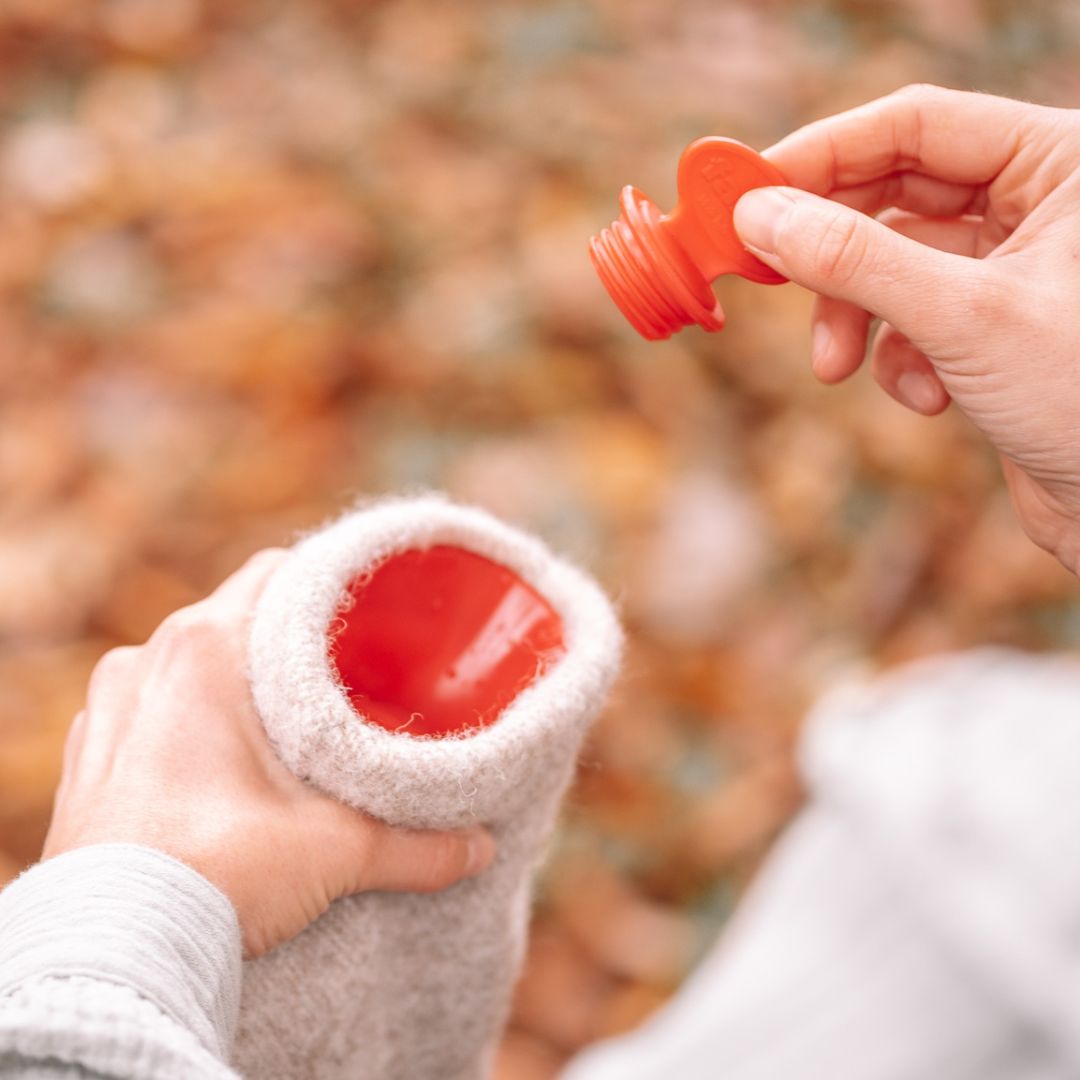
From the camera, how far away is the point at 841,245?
1.68 ft

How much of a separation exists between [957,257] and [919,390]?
0.57 feet

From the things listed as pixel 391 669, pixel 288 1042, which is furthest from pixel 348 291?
pixel 288 1042

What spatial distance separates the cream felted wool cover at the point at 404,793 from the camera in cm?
46

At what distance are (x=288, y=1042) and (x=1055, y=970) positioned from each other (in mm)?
489

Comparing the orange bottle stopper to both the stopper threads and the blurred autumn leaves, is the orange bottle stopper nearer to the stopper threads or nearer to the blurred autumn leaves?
the stopper threads

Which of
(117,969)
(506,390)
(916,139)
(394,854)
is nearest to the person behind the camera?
(117,969)

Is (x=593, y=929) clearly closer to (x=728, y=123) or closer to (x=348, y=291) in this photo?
(x=348, y=291)

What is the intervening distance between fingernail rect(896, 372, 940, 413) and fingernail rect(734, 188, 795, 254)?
Result: 20cm

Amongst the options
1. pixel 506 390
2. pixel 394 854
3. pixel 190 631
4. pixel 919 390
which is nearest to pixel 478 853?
pixel 394 854

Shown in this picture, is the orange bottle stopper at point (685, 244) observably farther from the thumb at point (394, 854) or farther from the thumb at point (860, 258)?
the thumb at point (394, 854)

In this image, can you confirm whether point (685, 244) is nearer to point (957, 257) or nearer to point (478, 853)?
point (957, 257)

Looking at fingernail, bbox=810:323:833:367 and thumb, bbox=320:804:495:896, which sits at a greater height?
fingernail, bbox=810:323:833:367

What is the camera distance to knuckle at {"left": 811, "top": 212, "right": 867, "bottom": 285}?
51cm

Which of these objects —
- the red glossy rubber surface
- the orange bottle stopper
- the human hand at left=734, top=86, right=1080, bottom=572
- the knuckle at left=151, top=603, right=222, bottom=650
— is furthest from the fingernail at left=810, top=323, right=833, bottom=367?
the knuckle at left=151, top=603, right=222, bottom=650
